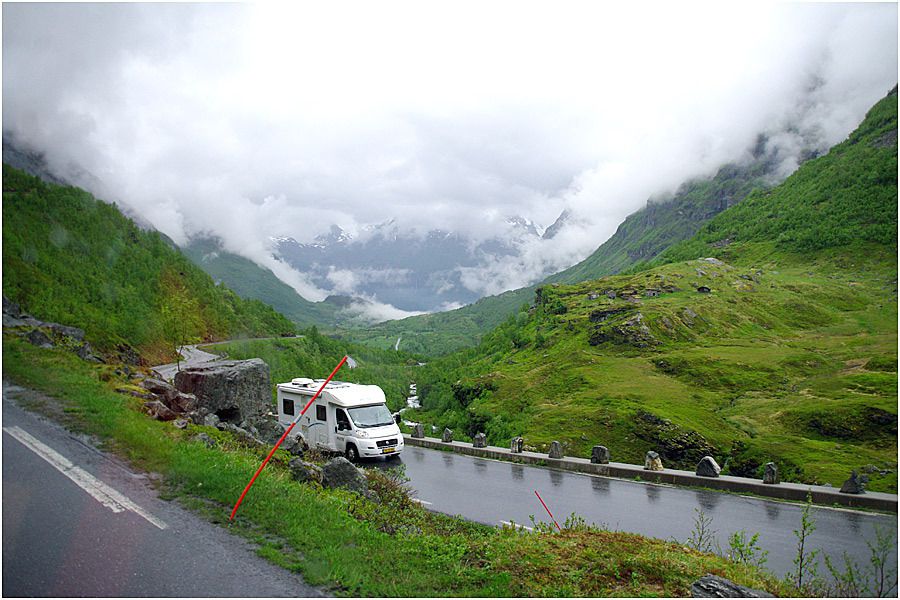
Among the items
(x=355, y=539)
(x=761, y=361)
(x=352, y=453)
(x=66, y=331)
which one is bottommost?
(x=352, y=453)

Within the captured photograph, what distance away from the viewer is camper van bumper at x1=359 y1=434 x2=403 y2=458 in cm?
2064

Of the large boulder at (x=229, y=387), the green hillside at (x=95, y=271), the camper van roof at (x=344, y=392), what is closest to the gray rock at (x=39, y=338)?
the green hillside at (x=95, y=271)

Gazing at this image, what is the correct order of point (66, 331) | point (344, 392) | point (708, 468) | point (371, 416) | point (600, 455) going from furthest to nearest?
1. point (600, 455)
2. point (344, 392)
3. point (371, 416)
4. point (708, 468)
5. point (66, 331)

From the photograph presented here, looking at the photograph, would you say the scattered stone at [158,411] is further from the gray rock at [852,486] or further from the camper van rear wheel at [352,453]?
the gray rock at [852,486]

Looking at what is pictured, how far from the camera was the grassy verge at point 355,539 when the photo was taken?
720 cm

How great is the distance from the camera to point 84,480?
7730 millimetres

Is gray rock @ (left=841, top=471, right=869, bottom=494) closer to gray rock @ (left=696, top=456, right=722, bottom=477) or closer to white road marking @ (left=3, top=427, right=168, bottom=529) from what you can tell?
gray rock @ (left=696, top=456, right=722, bottom=477)

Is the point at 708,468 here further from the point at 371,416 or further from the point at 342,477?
the point at 342,477

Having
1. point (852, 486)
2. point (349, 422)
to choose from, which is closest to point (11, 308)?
point (349, 422)

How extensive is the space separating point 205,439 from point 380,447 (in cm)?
1036

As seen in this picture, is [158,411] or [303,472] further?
[158,411]

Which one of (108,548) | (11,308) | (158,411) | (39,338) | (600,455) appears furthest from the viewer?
(600,455)

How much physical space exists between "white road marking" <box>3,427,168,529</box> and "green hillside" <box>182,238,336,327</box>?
28.9 ft

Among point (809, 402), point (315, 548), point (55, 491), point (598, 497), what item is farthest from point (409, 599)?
point (809, 402)
